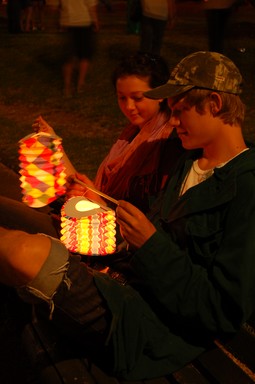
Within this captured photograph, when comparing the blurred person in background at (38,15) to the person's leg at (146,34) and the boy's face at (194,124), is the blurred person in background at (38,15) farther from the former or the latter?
the boy's face at (194,124)

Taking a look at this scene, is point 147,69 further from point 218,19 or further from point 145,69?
point 218,19

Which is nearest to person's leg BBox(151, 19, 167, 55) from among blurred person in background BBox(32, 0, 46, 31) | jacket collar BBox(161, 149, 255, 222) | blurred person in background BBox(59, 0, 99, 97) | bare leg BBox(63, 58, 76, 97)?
blurred person in background BBox(59, 0, 99, 97)

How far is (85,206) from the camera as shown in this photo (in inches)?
93.4

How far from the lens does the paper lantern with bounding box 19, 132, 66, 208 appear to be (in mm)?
2414

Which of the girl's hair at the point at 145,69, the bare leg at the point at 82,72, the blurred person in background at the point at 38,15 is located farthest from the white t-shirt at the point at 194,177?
the blurred person in background at the point at 38,15

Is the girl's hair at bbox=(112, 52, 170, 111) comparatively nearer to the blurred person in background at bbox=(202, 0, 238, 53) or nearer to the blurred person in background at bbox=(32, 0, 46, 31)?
the blurred person in background at bbox=(202, 0, 238, 53)

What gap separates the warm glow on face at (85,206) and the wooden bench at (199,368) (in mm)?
592

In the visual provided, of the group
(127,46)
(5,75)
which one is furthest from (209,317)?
(127,46)

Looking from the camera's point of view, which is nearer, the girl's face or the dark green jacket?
the dark green jacket

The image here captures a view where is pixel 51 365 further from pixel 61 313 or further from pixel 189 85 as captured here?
pixel 189 85

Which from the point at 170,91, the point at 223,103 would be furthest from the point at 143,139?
the point at 223,103

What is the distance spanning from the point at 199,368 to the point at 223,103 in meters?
1.04

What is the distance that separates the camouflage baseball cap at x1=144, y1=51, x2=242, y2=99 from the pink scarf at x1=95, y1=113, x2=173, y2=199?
697mm

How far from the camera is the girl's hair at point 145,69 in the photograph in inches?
116
